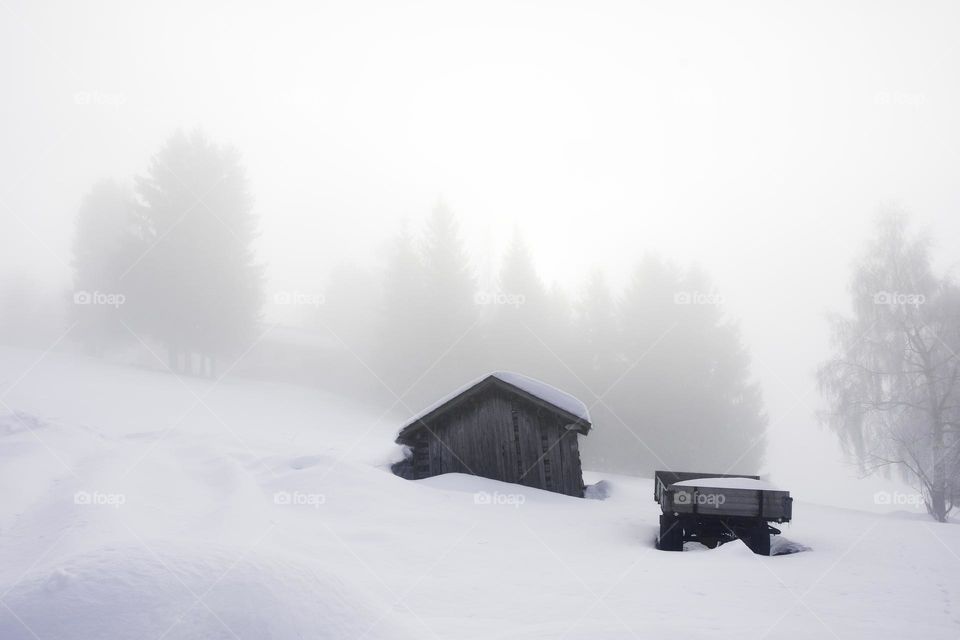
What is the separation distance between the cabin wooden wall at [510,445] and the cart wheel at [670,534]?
5.04 metres

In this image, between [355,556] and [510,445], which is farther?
[510,445]

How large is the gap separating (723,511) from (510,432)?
7302mm

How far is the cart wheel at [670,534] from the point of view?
1126 centimetres

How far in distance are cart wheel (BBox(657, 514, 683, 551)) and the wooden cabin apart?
16.8 feet

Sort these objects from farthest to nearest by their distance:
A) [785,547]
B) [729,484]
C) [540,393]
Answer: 1. [540,393]
2. [785,547]
3. [729,484]

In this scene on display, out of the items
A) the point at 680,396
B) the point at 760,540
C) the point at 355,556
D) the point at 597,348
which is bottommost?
the point at 760,540

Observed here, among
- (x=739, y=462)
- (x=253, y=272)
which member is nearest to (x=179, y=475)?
(x=253, y=272)

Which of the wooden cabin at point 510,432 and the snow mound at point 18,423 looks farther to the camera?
the wooden cabin at point 510,432

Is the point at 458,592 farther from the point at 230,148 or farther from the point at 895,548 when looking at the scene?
the point at 230,148

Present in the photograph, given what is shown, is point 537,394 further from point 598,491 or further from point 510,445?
point 598,491

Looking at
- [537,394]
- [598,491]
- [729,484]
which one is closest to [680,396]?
[598,491]

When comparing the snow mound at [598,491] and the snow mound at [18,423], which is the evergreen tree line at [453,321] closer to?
the snow mound at [598,491]

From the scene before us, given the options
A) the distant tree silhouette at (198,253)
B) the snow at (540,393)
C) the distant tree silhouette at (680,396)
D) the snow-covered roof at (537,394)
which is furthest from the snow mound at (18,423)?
the distant tree silhouette at (680,396)

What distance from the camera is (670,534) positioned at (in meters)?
11.4
